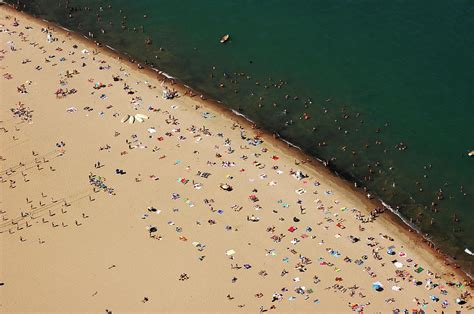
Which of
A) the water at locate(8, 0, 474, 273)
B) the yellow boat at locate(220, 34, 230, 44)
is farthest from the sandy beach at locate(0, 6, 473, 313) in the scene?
the yellow boat at locate(220, 34, 230, 44)

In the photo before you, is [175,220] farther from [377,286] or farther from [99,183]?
[377,286]

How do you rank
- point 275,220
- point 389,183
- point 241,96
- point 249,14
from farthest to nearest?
point 249,14
point 241,96
point 389,183
point 275,220

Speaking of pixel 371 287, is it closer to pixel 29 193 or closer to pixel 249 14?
pixel 29 193

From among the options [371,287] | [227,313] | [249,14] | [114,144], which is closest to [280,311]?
[227,313]

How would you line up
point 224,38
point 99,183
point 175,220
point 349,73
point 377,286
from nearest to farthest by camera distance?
point 377,286
point 175,220
point 99,183
point 349,73
point 224,38

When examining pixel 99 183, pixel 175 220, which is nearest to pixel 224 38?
pixel 99 183

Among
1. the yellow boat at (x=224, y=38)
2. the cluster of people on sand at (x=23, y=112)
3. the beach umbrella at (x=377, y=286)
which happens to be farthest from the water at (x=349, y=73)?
the cluster of people on sand at (x=23, y=112)
